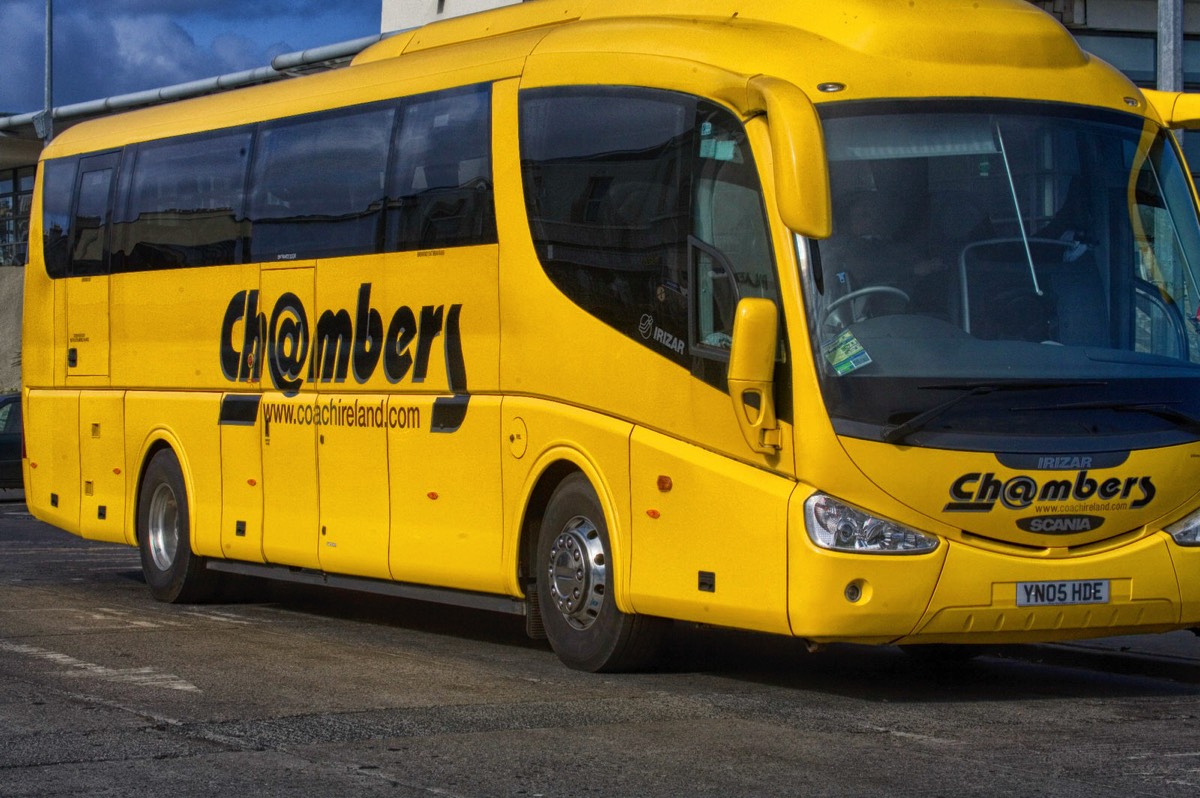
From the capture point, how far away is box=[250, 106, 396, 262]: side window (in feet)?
42.7

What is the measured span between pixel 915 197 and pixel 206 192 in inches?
276

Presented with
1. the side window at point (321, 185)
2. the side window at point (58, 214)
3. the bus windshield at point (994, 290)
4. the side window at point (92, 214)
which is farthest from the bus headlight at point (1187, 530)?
the side window at point (58, 214)

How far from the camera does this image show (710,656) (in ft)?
39.3

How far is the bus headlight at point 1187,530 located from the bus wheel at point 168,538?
8008 millimetres

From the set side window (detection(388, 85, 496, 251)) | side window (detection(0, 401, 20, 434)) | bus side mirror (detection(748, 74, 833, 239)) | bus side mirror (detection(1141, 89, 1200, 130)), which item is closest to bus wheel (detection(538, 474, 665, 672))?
side window (detection(388, 85, 496, 251))

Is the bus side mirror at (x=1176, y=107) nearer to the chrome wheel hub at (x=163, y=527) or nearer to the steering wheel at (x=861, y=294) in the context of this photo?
the steering wheel at (x=861, y=294)

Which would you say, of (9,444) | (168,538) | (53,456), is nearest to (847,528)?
(168,538)

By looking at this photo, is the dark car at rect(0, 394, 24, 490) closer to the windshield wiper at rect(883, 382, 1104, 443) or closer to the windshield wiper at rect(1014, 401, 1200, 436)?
the windshield wiper at rect(883, 382, 1104, 443)

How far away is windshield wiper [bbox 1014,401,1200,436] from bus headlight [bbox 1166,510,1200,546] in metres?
0.43

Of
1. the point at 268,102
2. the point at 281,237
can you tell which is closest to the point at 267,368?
the point at 281,237

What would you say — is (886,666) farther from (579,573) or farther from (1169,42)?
(1169,42)

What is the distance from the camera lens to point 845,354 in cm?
941

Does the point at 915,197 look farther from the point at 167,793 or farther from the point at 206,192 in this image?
the point at 206,192

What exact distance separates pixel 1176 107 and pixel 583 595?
422 centimetres
